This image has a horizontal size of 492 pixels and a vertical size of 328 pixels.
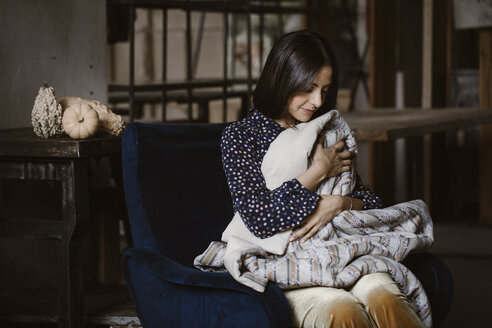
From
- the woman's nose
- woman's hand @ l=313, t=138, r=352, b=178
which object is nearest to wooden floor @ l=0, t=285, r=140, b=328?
woman's hand @ l=313, t=138, r=352, b=178

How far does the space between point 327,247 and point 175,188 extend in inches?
23.3

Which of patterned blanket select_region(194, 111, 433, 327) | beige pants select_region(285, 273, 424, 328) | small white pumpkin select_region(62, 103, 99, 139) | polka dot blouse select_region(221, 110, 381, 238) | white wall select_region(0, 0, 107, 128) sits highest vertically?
white wall select_region(0, 0, 107, 128)

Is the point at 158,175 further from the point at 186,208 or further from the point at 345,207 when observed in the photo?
the point at 345,207

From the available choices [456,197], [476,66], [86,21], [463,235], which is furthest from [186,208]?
[476,66]

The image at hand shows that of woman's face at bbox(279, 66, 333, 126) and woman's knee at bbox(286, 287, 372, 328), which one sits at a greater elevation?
woman's face at bbox(279, 66, 333, 126)

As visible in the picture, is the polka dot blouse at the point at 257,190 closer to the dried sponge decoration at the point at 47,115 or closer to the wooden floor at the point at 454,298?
the dried sponge decoration at the point at 47,115

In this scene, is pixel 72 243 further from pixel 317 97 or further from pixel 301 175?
pixel 317 97

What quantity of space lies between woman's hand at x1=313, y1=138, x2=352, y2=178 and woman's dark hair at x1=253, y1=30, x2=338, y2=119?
0.19 metres

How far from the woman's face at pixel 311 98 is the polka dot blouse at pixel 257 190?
94 mm

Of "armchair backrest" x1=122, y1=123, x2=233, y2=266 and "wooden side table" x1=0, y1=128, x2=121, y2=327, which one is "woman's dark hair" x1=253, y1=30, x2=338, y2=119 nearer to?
"armchair backrest" x1=122, y1=123, x2=233, y2=266

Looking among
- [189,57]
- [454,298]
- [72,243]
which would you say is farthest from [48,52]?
[454,298]

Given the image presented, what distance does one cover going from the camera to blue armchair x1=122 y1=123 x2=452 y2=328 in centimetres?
195

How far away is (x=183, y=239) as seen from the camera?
238 cm

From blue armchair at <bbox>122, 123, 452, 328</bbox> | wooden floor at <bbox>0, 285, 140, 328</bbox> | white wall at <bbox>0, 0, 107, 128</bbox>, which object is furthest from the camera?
white wall at <bbox>0, 0, 107, 128</bbox>
